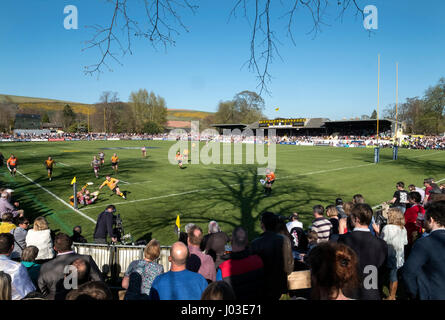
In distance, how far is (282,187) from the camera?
17078 mm

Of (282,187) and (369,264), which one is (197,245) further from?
(282,187)

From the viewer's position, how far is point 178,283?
117 inches

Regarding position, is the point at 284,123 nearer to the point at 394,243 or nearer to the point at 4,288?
the point at 394,243

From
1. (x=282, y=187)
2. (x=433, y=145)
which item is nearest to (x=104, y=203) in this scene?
(x=282, y=187)

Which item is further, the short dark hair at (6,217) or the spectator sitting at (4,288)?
the short dark hair at (6,217)

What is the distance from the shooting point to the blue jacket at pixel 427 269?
3000 mm

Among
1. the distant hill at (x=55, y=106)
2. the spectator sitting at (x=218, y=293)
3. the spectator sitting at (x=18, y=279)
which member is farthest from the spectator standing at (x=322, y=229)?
the distant hill at (x=55, y=106)

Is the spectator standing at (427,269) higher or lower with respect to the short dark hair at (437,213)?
lower

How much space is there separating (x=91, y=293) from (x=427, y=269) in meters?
3.41

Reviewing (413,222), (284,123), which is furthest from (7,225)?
(284,123)

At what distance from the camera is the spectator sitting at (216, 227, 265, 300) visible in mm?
3283

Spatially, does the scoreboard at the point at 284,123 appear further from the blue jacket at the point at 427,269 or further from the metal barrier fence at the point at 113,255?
the blue jacket at the point at 427,269

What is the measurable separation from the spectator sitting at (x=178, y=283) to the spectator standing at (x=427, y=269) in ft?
7.55
